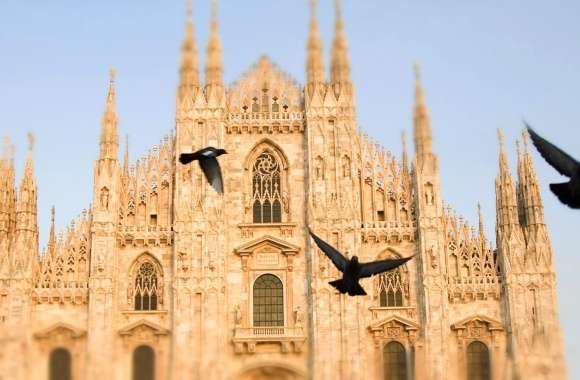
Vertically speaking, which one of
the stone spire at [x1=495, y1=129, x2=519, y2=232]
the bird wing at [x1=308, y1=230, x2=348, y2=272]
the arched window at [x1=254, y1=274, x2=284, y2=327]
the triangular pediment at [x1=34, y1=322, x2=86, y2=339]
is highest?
the stone spire at [x1=495, y1=129, x2=519, y2=232]

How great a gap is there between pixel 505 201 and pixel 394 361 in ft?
27.2

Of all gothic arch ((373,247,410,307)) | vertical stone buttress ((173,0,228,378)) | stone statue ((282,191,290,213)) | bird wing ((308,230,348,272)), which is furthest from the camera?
stone statue ((282,191,290,213))

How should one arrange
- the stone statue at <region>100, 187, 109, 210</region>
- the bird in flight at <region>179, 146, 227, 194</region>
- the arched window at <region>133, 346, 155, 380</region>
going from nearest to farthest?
the bird in flight at <region>179, 146, 227, 194</region>
the arched window at <region>133, 346, 155, 380</region>
the stone statue at <region>100, 187, 109, 210</region>

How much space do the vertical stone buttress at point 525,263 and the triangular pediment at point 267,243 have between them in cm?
889

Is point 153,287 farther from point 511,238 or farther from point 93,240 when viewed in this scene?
point 511,238

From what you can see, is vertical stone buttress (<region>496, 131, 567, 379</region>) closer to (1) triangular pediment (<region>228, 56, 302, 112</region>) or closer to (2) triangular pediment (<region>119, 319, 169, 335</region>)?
(1) triangular pediment (<region>228, 56, 302, 112</region>)

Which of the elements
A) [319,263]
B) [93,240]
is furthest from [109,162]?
[319,263]

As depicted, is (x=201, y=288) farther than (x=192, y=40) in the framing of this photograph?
No

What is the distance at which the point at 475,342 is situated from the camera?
4294cm

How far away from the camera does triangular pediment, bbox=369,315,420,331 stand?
140 feet

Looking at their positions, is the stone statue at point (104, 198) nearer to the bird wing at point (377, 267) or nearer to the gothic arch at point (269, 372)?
the gothic arch at point (269, 372)

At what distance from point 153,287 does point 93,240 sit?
10.7 ft

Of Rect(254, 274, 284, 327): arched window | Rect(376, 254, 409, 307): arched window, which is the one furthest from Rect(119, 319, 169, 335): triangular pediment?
Rect(376, 254, 409, 307): arched window

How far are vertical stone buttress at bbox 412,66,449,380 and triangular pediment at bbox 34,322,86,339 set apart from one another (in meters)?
14.2
